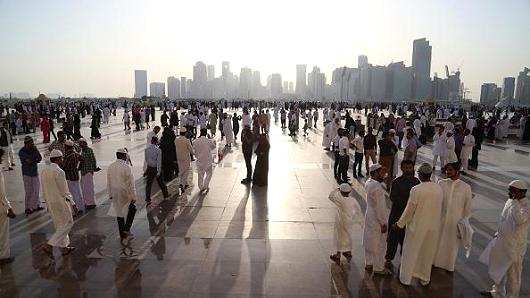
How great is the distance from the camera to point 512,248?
425 centimetres

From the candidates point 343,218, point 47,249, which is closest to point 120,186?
point 47,249

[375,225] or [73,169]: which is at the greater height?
[73,169]

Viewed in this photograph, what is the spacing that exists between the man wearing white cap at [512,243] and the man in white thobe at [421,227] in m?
0.67

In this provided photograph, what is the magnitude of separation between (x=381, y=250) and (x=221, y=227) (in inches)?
110

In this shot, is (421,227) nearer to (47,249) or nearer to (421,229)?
(421,229)

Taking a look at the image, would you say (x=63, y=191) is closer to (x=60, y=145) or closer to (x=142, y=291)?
(x=142, y=291)

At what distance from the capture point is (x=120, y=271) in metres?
4.95

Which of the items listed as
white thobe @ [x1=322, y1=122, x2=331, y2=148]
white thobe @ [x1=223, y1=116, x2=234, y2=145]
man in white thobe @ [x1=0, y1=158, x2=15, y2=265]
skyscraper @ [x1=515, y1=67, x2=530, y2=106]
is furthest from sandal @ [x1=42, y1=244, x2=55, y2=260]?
skyscraper @ [x1=515, y1=67, x2=530, y2=106]

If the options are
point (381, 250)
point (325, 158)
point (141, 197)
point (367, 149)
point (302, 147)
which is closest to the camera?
point (381, 250)

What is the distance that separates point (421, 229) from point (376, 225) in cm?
56

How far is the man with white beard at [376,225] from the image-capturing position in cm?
484

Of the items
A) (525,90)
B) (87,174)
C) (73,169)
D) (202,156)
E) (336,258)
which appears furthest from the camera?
(525,90)

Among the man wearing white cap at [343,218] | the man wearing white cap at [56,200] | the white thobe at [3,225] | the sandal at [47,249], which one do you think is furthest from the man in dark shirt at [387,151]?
the white thobe at [3,225]

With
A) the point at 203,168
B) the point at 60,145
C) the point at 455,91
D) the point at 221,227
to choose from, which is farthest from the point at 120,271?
the point at 455,91
